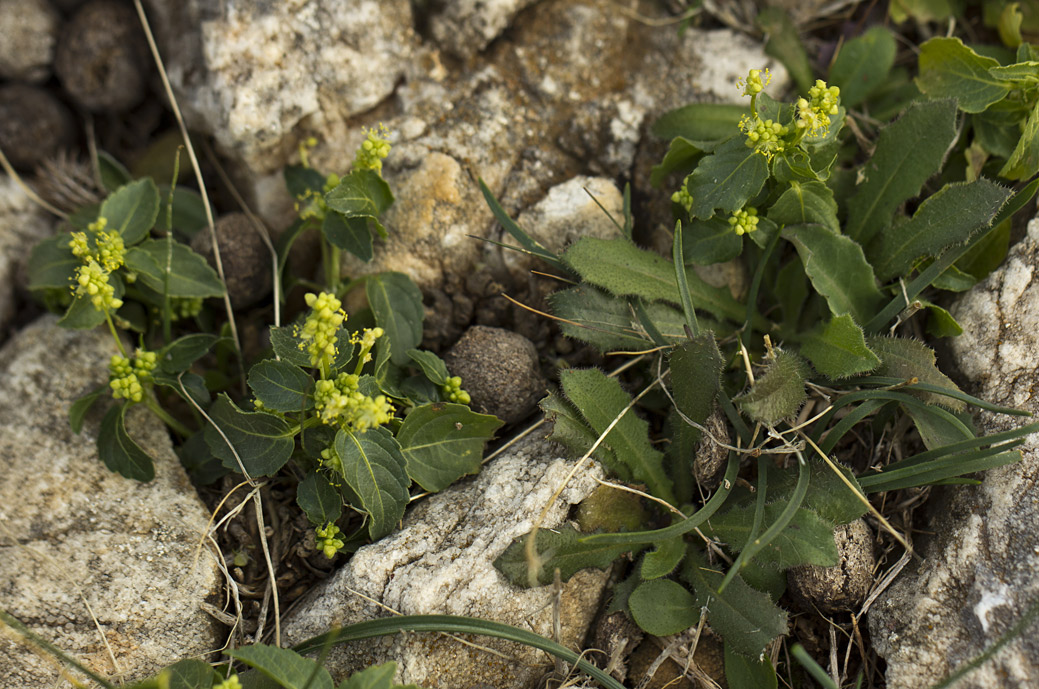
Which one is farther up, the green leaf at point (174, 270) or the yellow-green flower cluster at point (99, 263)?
the yellow-green flower cluster at point (99, 263)

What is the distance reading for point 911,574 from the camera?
7.70 feet

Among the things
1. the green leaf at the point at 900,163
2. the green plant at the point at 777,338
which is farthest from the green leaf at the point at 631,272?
the green leaf at the point at 900,163

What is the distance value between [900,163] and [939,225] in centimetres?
30

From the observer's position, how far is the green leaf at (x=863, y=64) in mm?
2992

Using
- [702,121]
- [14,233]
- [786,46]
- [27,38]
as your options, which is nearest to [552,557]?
[702,121]

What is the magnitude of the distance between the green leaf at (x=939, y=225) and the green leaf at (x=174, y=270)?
8.44 feet

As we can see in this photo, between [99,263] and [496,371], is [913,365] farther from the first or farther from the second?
[99,263]

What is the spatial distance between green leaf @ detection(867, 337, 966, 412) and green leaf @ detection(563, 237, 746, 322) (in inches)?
22.3

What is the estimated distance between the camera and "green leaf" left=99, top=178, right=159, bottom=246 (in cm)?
279

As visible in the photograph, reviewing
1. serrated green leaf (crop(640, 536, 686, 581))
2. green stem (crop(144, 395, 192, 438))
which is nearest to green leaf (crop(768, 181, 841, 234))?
serrated green leaf (crop(640, 536, 686, 581))

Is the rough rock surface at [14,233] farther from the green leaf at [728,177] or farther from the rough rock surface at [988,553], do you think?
the rough rock surface at [988,553]

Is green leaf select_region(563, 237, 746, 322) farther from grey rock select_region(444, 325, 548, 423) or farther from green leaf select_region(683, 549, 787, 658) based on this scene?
green leaf select_region(683, 549, 787, 658)

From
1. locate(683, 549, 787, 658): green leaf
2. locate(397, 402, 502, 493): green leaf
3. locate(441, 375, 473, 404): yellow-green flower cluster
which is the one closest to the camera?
locate(683, 549, 787, 658): green leaf

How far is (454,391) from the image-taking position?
2555 mm
